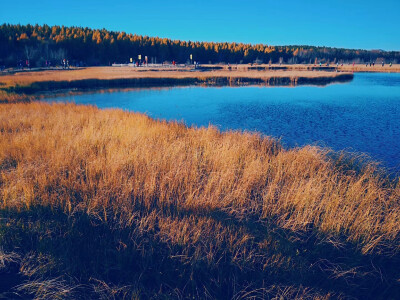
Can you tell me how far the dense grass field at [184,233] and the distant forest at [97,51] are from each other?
67.4 m

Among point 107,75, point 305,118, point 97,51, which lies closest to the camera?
point 305,118

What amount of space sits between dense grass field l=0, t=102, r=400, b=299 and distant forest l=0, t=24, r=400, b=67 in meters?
67.4

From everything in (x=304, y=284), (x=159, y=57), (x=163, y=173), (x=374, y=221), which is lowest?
(x=304, y=284)

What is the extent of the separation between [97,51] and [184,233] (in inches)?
3569

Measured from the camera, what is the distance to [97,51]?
8188 centimetres

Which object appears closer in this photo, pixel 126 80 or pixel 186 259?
pixel 186 259

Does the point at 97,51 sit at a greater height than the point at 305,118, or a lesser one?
greater

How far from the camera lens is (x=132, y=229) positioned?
157 inches

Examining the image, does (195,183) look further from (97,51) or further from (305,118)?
(97,51)

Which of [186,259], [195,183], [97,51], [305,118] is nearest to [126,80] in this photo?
[305,118]

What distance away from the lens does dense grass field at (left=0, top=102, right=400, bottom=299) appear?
10.6 ft

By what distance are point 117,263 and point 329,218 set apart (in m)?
3.41

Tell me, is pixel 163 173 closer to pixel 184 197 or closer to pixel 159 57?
pixel 184 197

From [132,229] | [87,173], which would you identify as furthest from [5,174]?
[132,229]
